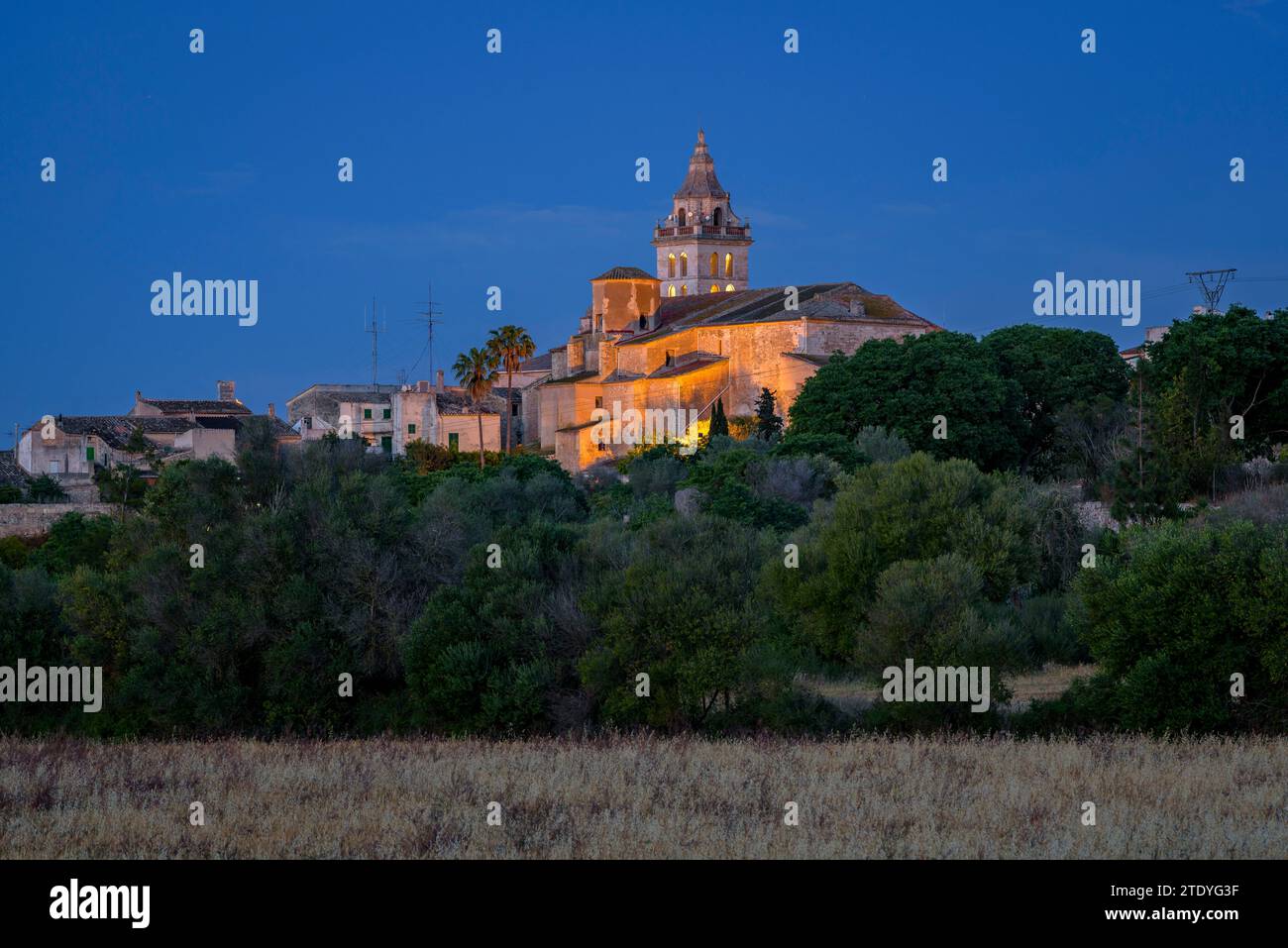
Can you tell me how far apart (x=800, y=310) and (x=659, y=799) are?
63036 mm

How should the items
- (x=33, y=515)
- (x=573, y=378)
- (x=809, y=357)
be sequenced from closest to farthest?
(x=33, y=515), (x=809, y=357), (x=573, y=378)

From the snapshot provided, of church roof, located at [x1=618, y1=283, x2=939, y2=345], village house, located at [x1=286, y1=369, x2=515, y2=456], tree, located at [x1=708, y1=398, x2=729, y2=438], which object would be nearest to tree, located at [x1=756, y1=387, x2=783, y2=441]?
tree, located at [x1=708, y1=398, x2=729, y2=438]

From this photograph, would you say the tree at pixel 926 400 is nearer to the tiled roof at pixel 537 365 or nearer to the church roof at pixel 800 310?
the church roof at pixel 800 310

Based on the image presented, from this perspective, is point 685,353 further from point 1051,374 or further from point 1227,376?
point 1227,376

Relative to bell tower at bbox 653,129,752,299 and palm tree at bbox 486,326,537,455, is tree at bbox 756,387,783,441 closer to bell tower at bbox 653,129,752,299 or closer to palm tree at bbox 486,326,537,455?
palm tree at bbox 486,326,537,455

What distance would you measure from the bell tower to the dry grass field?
313 feet

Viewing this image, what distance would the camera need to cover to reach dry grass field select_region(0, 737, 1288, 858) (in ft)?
43.5

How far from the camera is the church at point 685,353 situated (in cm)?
7644

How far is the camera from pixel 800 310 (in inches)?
3044

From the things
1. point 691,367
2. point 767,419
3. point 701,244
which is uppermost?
point 701,244

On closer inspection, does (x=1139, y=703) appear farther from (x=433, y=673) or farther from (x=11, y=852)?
(x=11, y=852)

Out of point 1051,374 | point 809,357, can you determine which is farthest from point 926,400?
point 809,357

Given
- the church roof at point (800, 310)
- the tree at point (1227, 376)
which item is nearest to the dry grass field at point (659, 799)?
the tree at point (1227, 376)
